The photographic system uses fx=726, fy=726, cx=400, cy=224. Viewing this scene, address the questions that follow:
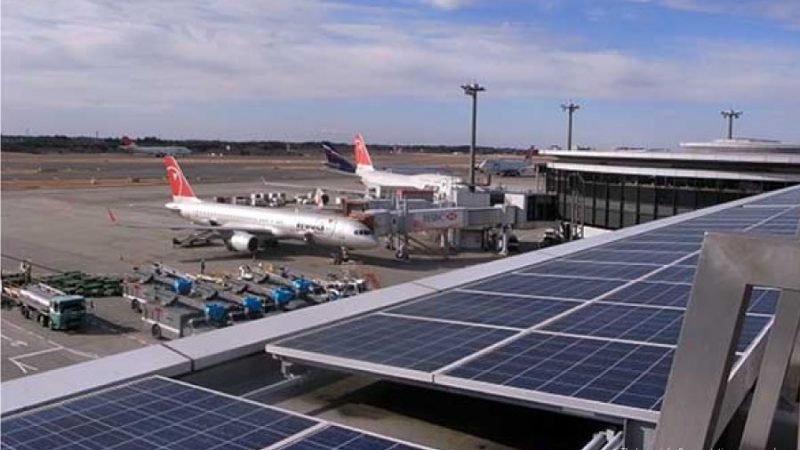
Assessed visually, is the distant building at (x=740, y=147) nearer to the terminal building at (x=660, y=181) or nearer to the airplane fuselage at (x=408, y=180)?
the terminal building at (x=660, y=181)

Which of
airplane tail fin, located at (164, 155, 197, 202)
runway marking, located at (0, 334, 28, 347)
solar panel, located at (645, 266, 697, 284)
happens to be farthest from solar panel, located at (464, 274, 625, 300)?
airplane tail fin, located at (164, 155, 197, 202)

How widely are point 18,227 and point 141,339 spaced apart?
142ft

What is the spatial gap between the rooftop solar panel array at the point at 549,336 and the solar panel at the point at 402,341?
18mm

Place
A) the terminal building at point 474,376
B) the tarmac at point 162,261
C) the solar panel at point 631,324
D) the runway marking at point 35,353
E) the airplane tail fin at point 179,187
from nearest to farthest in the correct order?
the terminal building at point 474,376 < the tarmac at point 162,261 < the solar panel at point 631,324 < the runway marking at point 35,353 < the airplane tail fin at point 179,187

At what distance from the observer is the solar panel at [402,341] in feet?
37.0

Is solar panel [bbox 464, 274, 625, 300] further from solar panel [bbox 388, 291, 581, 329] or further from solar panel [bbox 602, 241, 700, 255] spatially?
solar panel [bbox 602, 241, 700, 255]

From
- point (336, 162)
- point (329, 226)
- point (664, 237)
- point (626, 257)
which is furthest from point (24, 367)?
point (336, 162)

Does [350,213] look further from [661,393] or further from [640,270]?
[661,393]

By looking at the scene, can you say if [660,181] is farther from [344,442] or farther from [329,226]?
[344,442]

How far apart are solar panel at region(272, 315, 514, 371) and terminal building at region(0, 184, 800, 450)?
0.05 metres

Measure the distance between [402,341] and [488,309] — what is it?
2.97 metres

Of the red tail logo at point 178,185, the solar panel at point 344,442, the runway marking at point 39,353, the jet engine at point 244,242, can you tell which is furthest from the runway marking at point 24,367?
the red tail logo at point 178,185

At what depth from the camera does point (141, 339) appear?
30703mm

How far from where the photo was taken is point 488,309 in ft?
47.9
